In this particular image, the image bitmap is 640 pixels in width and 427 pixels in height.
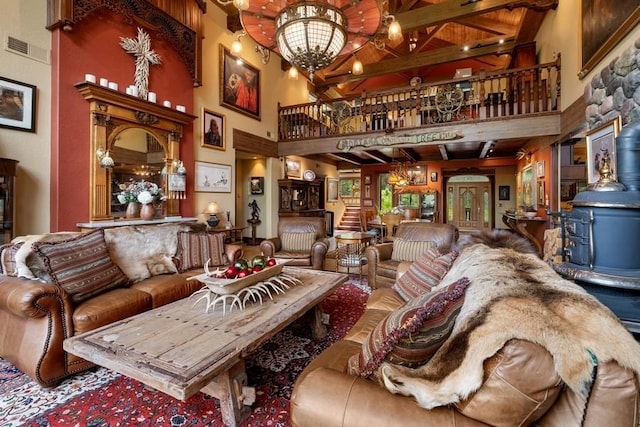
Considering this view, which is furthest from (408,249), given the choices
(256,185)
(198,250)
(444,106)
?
(256,185)

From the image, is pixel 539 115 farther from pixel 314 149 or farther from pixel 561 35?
pixel 314 149

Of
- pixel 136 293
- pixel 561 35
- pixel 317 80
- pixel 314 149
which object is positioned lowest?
pixel 136 293

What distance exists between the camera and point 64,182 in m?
3.45

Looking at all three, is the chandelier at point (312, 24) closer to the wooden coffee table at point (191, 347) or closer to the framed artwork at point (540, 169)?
the wooden coffee table at point (191, 347)

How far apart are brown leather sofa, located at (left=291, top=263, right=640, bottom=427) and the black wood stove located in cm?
142

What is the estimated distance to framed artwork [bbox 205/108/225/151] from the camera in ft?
17.3

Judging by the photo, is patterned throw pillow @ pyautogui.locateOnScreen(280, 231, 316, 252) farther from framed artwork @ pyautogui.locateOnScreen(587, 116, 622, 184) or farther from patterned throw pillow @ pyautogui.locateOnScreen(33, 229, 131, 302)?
framed artwork @ pyautogui.locateOnScreen(587, 116, 622, 184)

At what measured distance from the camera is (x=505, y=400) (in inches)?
32.2

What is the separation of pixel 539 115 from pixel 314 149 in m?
4.15

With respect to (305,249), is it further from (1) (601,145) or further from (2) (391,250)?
(1) (601,145)

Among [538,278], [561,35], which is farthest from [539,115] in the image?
[538,278]

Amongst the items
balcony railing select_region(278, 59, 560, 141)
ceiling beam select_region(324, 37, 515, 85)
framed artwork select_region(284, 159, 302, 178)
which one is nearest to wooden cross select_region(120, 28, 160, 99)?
balcony railing select_region(278, 59, 560, 141)

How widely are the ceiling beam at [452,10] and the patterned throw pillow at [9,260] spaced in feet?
22.8

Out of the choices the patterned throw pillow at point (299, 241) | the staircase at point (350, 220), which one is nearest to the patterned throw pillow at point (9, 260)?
the patterned throw pillow at point (299, 241)
